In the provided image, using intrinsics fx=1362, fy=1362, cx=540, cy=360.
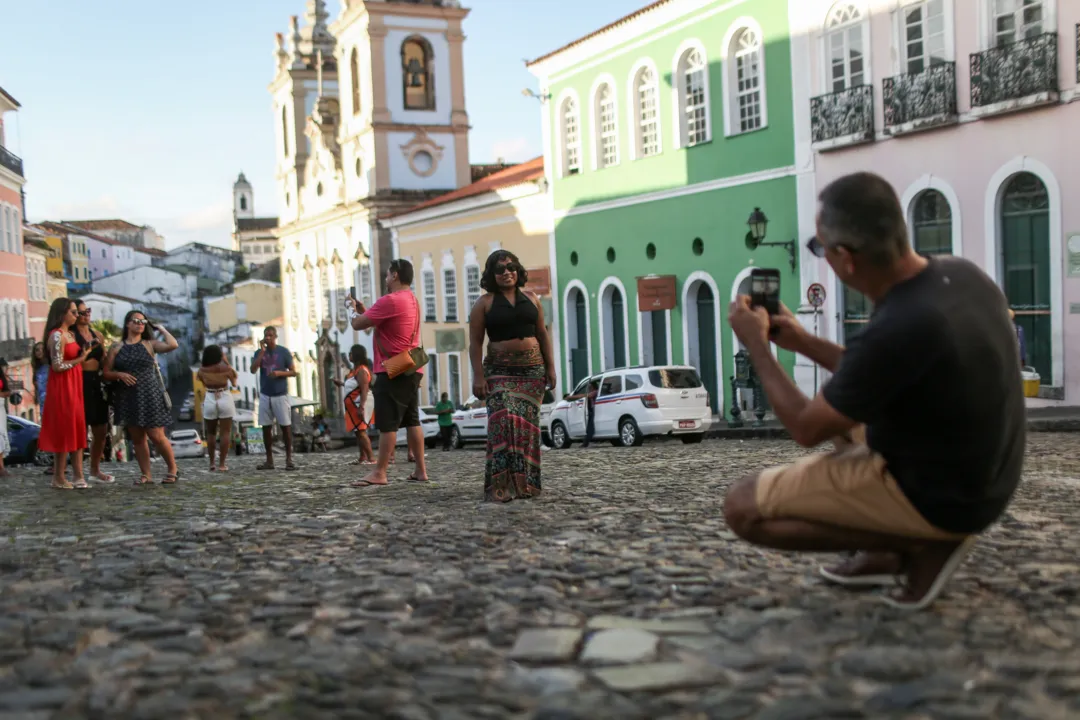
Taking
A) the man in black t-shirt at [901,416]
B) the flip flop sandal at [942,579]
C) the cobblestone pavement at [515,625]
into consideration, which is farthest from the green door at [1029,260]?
the man in black t-shirt at [901,416]

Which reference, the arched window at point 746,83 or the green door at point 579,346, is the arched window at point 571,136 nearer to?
the green door at point 579,346

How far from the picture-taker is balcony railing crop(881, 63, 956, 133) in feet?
71.7

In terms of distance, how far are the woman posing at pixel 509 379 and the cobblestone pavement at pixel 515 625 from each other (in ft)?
3.37

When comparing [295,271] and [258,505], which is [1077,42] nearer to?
[258,505]

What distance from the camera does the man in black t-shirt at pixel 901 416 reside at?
4.18 meters

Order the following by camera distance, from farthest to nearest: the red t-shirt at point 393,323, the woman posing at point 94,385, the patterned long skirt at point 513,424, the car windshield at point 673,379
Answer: the car windshield at point 673,379 → the woman posing at point 94,385 → the red t-shirt at point 393,323 → the patterned long skirt at point 513,424

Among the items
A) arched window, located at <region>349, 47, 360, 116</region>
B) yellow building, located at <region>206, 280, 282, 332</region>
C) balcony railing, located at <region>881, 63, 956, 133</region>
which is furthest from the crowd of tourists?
yellow building, located at <region>206, 280, 282, 332</region>

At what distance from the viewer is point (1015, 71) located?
20.5 m

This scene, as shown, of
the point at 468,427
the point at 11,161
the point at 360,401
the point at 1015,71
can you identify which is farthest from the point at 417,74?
the point at 360,401

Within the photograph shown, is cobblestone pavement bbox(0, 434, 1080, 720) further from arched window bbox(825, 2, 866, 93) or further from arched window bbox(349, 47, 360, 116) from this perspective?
arched window bbox(349, 47, 360, 116)

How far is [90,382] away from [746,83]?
17776mm

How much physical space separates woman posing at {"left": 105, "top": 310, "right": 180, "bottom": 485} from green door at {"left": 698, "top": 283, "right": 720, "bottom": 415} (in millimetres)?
17642

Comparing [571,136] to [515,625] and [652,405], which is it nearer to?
[652,405]

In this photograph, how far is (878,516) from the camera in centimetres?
439
